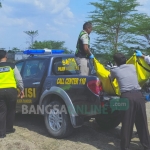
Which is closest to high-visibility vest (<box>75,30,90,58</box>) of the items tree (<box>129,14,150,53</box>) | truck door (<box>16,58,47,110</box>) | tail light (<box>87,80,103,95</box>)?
truck door (<box>16,58,47,110</box>)

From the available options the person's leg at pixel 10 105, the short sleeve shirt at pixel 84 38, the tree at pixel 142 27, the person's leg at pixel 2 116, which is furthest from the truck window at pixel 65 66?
the tree at pixel 142 27

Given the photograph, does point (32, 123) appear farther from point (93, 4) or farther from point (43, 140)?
point (93, 4)

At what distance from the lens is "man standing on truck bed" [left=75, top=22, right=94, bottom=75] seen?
6.44m

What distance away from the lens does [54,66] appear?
684 cm

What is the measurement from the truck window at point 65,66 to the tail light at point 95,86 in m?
0.84

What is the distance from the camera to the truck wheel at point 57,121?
20.5ft

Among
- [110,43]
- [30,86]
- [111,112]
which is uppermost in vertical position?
[110,43]

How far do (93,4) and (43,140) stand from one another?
22.0 metres

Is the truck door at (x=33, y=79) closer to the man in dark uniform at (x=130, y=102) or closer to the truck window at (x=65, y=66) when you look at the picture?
the truck window at (x=65, y=66)

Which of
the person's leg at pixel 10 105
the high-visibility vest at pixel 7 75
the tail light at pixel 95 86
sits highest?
the high-visibility vest at pixel 7 75

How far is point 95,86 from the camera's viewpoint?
18.7ft

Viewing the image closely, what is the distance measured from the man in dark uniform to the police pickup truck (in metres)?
0.41

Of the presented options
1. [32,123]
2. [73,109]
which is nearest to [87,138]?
[73,109]

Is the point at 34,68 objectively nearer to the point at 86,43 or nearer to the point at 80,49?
the point at 80,49
